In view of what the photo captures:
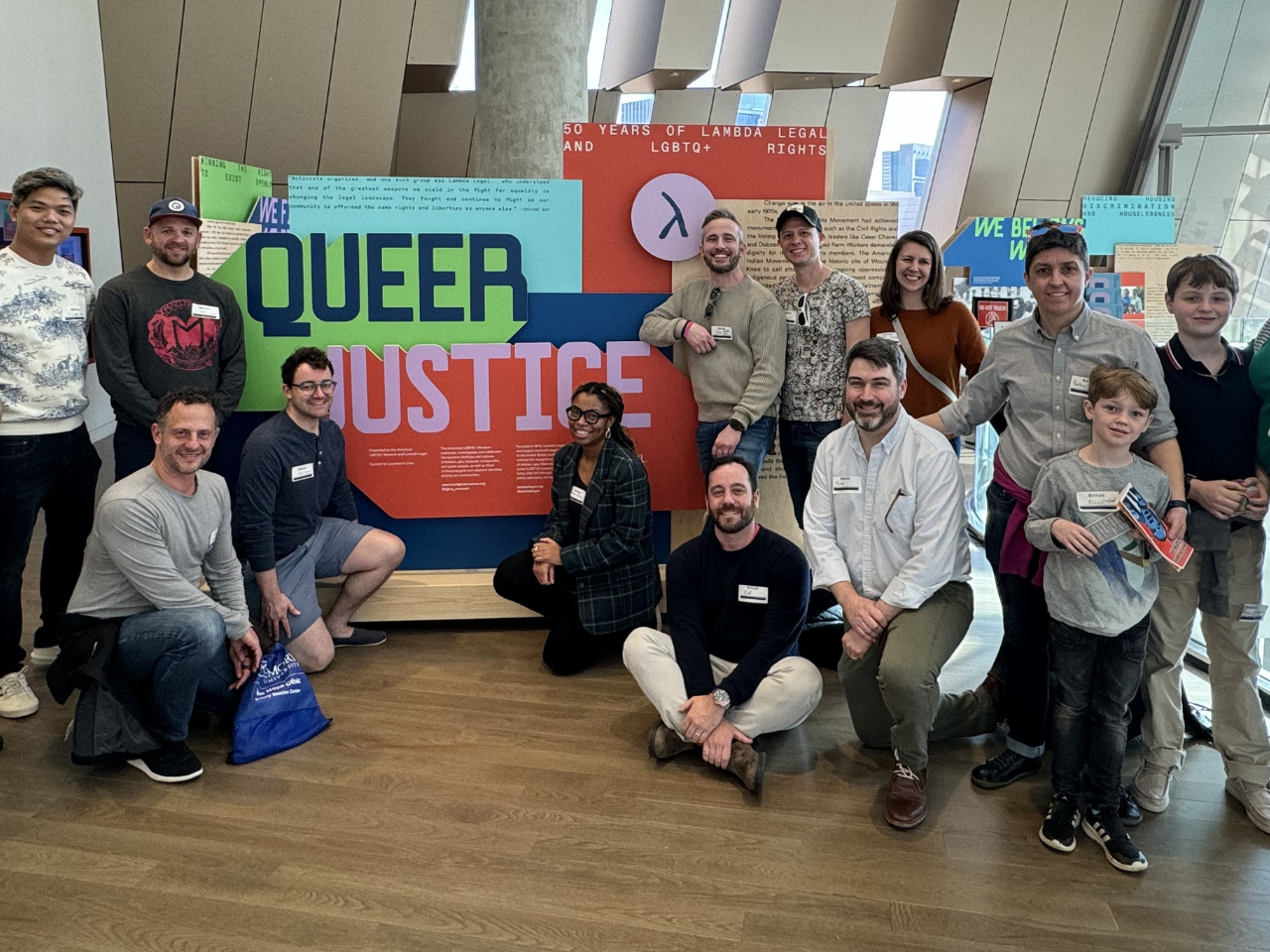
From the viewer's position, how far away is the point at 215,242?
21.5 ft

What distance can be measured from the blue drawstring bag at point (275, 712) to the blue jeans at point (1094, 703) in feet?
7.11

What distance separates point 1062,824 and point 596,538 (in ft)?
5.85

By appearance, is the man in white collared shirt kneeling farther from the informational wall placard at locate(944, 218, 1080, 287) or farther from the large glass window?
the large glass window

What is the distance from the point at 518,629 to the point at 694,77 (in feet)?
20.9

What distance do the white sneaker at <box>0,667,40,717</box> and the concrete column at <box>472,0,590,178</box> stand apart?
146 inches

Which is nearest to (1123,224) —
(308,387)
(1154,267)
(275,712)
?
(1154,267)

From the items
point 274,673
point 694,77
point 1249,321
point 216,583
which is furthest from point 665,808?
point 694,77

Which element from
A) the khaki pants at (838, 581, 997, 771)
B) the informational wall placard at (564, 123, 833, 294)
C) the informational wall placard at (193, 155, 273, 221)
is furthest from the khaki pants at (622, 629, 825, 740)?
the informational wall placard at (193, 155, 273, 221)

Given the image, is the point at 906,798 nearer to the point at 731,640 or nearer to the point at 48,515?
the point at 731,640

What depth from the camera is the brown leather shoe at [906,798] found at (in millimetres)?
2570

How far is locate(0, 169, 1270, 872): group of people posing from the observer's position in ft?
8.24

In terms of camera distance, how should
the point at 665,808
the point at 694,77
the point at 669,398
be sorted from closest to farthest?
the point at 665,808 → the point at 669,398 → the point at 694,77

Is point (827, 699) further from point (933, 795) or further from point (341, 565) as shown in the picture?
point (341, 565)

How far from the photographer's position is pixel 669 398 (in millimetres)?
4094
